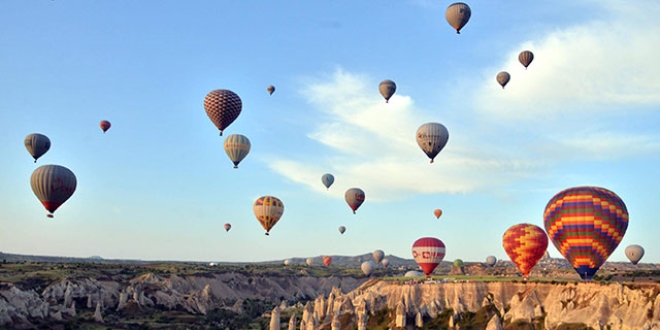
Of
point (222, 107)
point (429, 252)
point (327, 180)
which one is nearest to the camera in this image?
point (222, 107)

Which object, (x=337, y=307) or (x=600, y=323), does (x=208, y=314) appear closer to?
(x=337, y=307)

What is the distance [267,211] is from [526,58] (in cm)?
4586

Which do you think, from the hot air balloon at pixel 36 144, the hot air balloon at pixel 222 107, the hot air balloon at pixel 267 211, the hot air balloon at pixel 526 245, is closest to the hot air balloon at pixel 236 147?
the hot air balloon at pixel 222 107

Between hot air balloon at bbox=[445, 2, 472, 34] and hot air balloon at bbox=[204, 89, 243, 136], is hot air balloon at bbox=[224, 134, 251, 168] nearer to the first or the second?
hot air balloon at bbox=[204, 89, 243, 136]

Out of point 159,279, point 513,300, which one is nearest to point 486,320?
point 513,300

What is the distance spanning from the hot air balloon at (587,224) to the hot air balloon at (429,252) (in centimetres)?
2463

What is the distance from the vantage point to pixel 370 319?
101 m

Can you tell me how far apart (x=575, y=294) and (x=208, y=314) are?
81.0m

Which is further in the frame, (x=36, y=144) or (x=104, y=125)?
(x=104, y=125)

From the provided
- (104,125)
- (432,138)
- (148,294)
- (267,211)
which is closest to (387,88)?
(432,138)

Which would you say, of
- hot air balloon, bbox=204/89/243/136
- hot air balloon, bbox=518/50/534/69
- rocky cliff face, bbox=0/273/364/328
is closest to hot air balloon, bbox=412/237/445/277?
hot air balloon, bbox=518/50/534/69

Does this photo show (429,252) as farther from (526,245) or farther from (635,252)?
(635,252)

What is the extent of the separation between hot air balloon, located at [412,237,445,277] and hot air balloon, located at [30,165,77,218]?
5439cm

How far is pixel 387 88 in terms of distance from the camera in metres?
105
